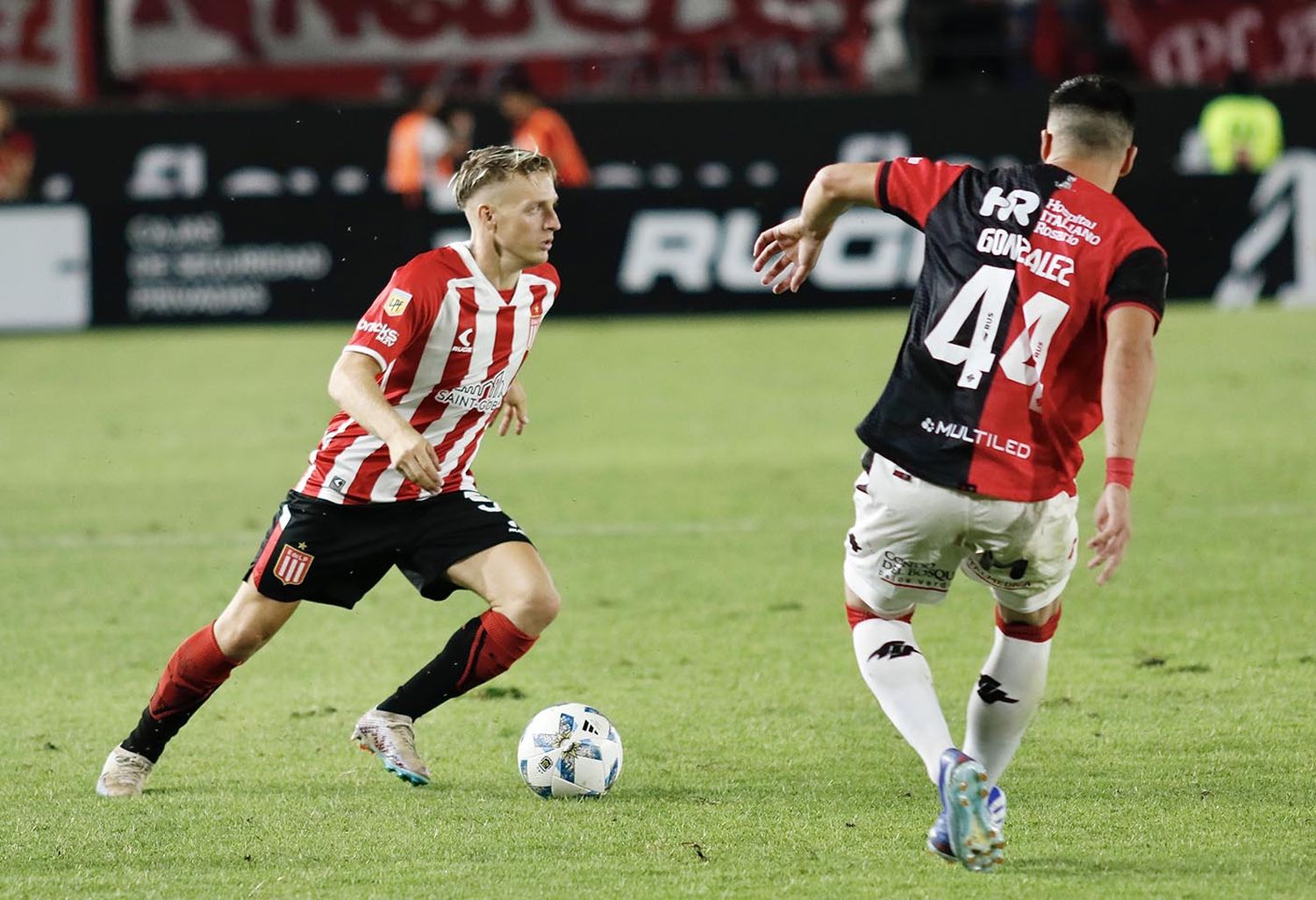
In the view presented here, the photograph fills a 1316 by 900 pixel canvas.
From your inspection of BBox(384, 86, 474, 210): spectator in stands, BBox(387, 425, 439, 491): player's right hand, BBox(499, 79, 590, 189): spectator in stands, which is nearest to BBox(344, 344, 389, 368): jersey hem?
BBox(387, 425, 439, 491): player's right hand

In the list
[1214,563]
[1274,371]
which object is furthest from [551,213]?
[1274,371]

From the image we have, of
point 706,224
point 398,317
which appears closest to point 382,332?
point 398,317

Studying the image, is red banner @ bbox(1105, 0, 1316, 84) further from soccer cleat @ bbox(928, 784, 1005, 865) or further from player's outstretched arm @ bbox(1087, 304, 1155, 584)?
soccer cleat @ bbox(928, 784, 1005, 865)

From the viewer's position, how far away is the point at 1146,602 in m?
7.52

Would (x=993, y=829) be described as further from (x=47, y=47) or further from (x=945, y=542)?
(x=47, y=47)

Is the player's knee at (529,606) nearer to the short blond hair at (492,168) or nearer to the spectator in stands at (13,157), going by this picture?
the short blond hair at (492,168)

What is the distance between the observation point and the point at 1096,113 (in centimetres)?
440

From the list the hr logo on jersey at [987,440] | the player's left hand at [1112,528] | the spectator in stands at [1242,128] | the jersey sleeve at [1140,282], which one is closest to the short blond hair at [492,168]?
the hr logo on jersey at [987,440]

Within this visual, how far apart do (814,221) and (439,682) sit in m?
1.65

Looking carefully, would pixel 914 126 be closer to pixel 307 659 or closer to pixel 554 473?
pixel 554 473

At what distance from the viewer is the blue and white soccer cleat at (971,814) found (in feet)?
13.4

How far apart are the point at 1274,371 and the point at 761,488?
16.5ft

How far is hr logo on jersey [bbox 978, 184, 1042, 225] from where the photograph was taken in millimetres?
4379

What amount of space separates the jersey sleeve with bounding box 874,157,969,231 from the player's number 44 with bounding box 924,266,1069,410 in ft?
0.78
